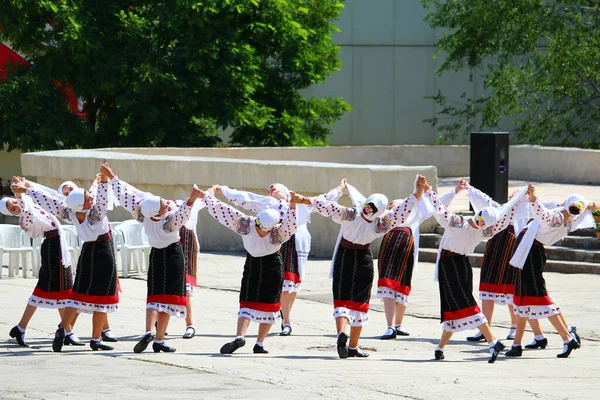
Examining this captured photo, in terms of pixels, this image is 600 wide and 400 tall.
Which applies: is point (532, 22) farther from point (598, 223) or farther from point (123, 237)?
point (123, 237)

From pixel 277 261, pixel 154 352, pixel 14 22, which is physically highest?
pixel 14 22

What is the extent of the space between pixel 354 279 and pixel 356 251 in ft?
0.85

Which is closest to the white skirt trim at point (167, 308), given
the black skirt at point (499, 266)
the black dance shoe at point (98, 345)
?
the black dance shoe at point (98, 345)

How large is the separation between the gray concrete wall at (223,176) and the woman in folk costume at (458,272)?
729 cm

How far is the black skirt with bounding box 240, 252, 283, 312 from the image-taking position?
443 inches

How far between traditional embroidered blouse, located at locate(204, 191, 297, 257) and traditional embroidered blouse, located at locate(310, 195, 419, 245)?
29cm

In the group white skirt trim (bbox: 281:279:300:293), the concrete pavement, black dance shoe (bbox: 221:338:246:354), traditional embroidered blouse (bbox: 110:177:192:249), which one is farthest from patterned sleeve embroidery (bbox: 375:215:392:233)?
white skirt trim (bbox: 281:279:300:293)

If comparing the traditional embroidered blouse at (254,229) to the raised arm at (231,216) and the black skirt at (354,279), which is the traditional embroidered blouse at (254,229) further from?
the black skirt at (354,279)

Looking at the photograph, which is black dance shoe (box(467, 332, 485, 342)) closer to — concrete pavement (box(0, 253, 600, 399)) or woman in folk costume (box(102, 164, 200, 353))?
concrete pavement (box(0, 253, 600, 399))

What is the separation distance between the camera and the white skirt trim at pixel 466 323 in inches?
438

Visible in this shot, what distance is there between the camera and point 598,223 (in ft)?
56.2

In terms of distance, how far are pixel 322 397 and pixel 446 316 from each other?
104 inches

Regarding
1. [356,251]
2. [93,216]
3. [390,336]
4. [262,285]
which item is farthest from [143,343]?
[390,336]

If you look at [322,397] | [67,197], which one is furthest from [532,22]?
[322,397]
